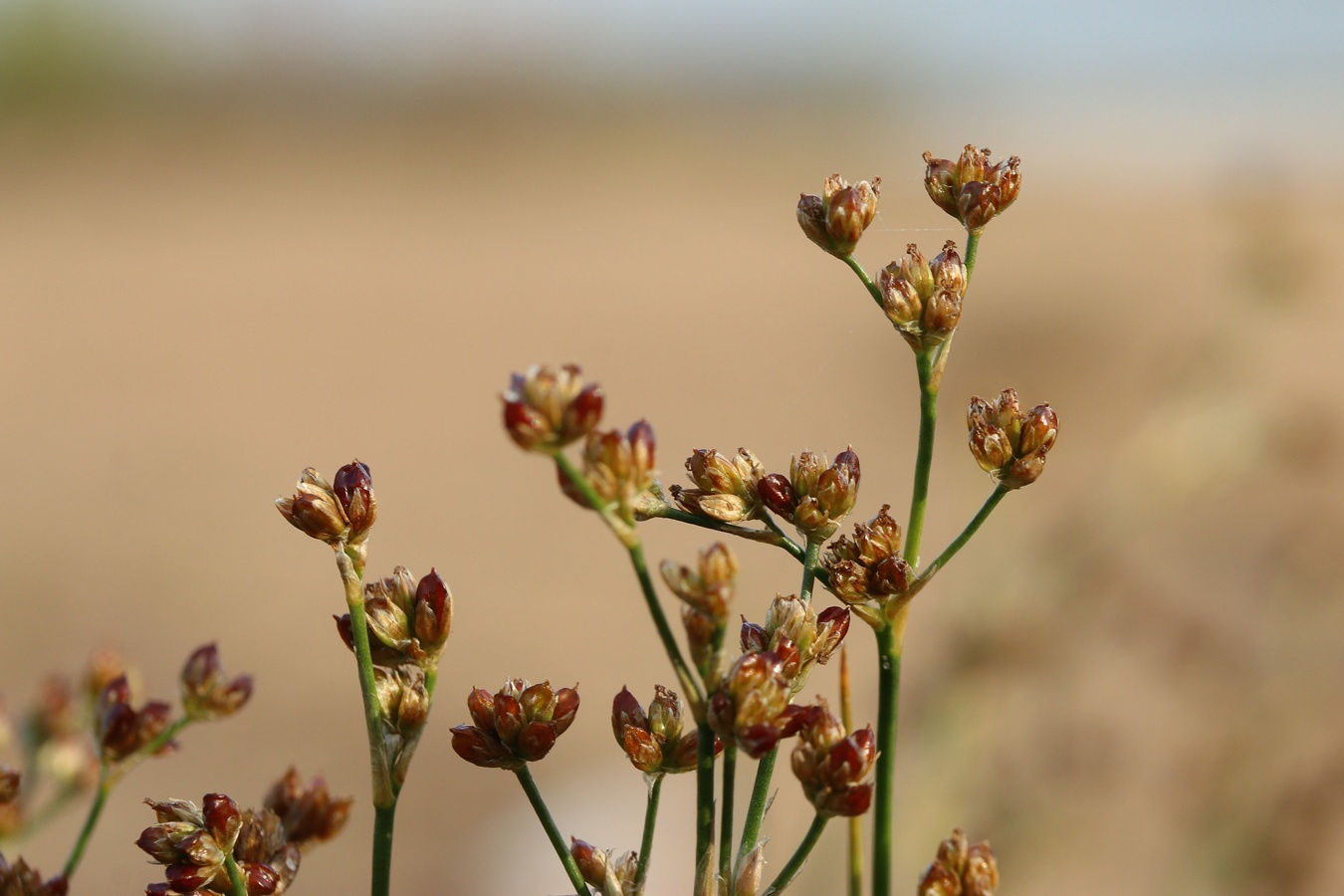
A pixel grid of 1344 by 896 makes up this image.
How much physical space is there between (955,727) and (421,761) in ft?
15.6

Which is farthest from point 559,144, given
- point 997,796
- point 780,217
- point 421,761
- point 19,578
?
point 997,796

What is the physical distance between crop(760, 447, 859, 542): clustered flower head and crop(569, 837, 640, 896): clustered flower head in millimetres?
258

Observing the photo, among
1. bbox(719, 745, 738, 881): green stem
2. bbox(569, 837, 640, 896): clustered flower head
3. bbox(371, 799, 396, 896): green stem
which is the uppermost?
bbox(719, 745, 738, 881): green stem

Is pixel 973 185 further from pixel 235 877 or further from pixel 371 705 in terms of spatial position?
pixel 235 877

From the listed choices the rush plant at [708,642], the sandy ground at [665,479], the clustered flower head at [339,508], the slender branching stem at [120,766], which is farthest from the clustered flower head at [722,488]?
the sandy ground at [665,479]

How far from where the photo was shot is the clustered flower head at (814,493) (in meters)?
0.92

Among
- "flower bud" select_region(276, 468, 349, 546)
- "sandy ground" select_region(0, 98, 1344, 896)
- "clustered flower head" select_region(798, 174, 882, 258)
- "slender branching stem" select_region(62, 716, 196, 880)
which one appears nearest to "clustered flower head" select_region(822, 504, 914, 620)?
"clustered flower head" select_region(798, 174, 882, 258)

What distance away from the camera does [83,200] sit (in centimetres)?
2266

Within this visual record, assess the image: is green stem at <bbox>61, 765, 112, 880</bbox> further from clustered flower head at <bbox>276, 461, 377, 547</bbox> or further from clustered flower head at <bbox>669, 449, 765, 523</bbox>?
clustered flower head at <bbox>669, 449, 765, 523</bbox>

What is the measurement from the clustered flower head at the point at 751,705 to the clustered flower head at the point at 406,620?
23 cm

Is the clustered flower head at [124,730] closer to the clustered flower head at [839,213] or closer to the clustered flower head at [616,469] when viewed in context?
the clustered flower head at [616,469]

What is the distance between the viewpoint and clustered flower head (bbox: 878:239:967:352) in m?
0.93

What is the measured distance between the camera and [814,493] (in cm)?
93

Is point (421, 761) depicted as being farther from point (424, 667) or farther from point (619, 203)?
point (619, 203)
